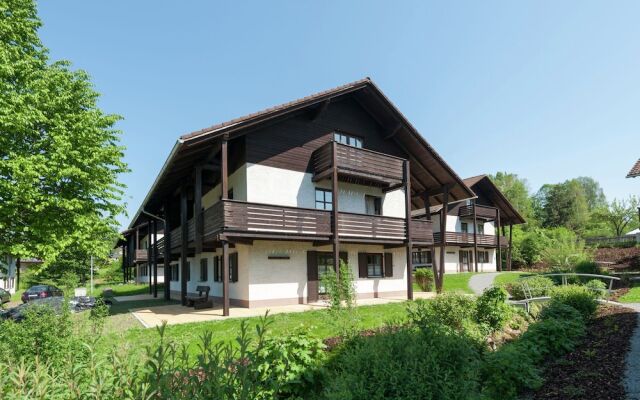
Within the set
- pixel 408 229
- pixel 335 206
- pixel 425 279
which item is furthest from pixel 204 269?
pixel 425 279

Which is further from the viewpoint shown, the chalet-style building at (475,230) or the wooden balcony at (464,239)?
the chalet-style building at (475,230)

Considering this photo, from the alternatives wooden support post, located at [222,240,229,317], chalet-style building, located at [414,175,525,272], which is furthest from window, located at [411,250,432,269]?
wooden support post, located at [222,240,229,317]

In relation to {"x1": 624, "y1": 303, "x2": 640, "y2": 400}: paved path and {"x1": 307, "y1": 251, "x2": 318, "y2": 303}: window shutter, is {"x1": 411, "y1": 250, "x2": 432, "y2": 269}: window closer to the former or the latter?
{"x1": 307, "y1": 251, "x2": 318, "y2": 303}: window shutter

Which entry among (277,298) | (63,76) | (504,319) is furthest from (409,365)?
(63,76)

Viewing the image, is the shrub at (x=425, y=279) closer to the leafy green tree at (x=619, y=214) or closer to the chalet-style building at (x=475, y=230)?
the chalet-style building at (x=475, y=230)

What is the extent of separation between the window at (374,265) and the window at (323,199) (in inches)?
143

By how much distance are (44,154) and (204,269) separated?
10.3 meters

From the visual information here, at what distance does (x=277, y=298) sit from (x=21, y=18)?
1349cm

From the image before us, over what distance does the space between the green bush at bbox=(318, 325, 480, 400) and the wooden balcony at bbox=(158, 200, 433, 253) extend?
8960 mm

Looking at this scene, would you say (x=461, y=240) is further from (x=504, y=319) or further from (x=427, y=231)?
(x=504, y=319)

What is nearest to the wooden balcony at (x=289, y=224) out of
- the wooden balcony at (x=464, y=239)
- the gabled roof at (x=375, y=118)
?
the gabled roof at (x=375, y=118)

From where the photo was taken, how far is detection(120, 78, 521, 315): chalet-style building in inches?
575

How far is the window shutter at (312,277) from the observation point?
16.8m

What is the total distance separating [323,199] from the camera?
708 inches
